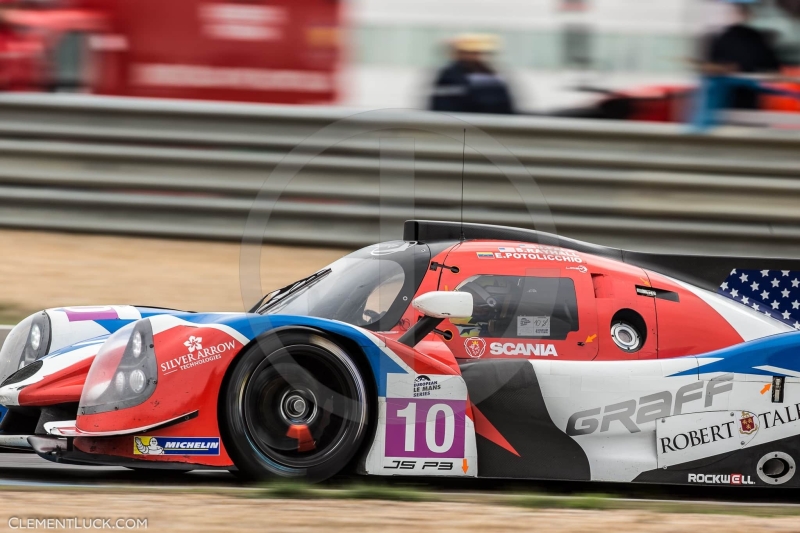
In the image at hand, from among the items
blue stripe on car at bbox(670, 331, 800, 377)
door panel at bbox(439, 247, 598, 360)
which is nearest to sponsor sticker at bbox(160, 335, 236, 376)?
door panel at bbox(439, 247, 598, 360)

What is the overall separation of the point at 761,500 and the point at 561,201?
368 cm

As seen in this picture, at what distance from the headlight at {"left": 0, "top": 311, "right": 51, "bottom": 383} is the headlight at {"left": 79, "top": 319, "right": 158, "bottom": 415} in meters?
0.94

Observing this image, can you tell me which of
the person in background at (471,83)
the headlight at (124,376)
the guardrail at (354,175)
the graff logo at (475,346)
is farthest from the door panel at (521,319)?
the person in background at (471,83)

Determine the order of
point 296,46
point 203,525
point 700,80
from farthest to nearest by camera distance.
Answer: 1. point 296,46
2. point 700,80
3. point 203,525

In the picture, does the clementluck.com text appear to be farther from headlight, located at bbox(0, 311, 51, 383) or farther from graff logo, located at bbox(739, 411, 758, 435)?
graff logo, located at bbox(739, 411, 758, 435)

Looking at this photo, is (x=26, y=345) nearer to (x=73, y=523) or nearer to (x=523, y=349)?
(x=73, y=523)

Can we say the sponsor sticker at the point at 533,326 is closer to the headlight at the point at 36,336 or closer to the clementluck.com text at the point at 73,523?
the clementluck.com text at the point at 73,523

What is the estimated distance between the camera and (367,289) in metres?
5.41

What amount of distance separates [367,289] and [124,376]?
126cm

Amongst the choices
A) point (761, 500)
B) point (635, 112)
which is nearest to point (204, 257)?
point (635, 112)

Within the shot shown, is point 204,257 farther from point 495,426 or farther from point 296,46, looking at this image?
point 495,426

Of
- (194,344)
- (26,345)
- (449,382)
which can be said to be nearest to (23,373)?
(26,345)

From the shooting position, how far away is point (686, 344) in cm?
543

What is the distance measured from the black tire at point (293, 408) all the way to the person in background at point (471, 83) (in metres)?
4.03
